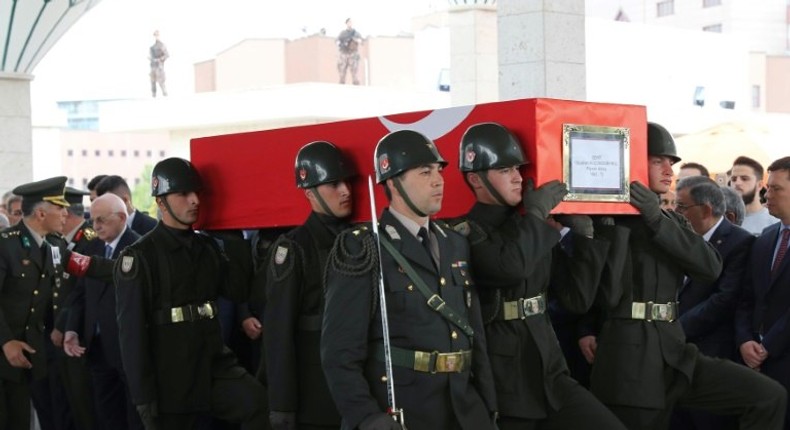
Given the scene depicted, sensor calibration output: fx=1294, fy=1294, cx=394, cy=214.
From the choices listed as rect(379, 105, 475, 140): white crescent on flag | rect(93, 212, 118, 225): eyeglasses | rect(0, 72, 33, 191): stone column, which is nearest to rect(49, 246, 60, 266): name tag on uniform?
rect(93, 212, 118, 225): eyeglasses

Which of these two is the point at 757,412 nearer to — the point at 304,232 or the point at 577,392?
the point at 577,392

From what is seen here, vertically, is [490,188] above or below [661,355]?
above

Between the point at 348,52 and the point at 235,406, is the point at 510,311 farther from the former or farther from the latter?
the point at 348,52

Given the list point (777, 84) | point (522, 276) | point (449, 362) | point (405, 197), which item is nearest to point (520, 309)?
point (522, 276)

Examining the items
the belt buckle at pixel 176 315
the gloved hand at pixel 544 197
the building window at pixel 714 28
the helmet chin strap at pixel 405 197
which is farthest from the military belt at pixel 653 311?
the building window at pixel 714 28

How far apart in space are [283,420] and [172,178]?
1719 mm

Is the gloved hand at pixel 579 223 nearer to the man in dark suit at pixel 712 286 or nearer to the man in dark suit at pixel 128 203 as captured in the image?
the man in dark suit at pixel 712 286

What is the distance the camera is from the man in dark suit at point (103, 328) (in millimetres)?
8750

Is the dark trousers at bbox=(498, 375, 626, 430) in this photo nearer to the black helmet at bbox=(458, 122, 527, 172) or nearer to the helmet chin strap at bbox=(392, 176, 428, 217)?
the black helmet at bbox=(458, 122, 527, 172)

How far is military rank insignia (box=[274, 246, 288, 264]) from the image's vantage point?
6.47 metres

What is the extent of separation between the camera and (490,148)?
571 centimetres

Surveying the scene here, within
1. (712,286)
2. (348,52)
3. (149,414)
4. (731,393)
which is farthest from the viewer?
(348,52)

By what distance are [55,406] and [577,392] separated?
5193 millimetres

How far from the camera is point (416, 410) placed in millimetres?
5133
